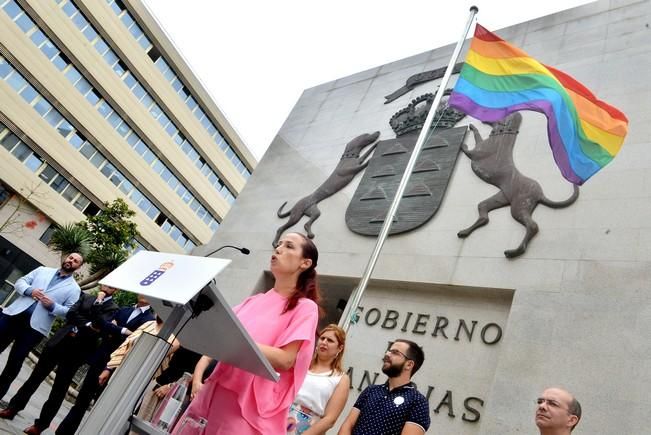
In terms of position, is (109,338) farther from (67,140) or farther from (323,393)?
(67,140)

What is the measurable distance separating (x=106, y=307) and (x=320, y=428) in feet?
7.41

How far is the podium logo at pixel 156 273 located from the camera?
4.33 ft

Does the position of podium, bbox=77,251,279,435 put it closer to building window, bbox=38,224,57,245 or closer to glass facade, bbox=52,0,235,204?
building window, bbox=38,224,57,245

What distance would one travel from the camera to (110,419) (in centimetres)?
126

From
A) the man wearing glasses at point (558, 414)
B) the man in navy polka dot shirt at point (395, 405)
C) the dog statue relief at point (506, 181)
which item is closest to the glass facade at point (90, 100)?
the dog statue relief at point (506, 181)

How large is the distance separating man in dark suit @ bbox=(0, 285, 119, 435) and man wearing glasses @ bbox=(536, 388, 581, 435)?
10.2ft

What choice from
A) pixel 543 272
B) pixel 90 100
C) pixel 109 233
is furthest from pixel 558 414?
pixel 90 100

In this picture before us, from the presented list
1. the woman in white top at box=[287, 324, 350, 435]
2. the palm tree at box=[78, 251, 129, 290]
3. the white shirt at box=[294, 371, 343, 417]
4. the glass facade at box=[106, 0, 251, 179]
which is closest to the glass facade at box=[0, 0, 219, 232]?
the glass facade at box=[106, 0, 251, 179]

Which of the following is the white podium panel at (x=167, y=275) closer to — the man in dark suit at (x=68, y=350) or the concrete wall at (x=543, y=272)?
the man in dark suit at (x=68, y=350)

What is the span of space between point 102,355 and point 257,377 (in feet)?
9.29

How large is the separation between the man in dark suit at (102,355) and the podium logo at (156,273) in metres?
2.31

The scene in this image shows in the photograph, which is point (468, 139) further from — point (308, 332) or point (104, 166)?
point (104, 166)

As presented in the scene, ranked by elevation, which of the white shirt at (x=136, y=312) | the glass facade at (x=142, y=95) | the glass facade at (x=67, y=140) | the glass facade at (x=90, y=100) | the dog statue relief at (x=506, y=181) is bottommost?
the white shirt at (x=136, y=312)

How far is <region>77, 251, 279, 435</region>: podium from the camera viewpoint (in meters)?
1.24
